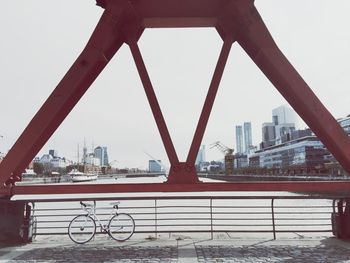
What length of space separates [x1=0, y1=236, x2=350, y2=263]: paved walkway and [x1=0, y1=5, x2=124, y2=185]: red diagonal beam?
6.86 ft

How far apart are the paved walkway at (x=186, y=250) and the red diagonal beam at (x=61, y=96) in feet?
6.86

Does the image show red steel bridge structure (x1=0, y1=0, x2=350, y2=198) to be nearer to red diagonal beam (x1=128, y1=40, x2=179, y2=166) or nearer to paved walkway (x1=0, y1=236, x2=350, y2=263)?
red diagonal beam (x1=128, y1=40, x2=179, y2=166)

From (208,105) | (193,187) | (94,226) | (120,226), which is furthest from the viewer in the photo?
(120,226)

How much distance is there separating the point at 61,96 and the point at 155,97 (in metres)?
2.21

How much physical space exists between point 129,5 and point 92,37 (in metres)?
1.18

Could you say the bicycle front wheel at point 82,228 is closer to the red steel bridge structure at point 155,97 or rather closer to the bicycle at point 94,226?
the bicycle at point 94,226

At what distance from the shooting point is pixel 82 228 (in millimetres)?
10797

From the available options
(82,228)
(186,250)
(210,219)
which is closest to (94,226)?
(82,228)

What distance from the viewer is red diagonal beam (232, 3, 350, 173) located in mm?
A: 8633

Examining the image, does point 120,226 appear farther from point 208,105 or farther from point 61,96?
point 208,105

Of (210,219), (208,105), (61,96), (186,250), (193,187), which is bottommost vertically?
(186,250)

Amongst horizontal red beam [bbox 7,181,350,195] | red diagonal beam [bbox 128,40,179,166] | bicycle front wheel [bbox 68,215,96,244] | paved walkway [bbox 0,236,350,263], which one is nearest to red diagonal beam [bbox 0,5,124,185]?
red diagonal beam [bbox 128,40,179,166]

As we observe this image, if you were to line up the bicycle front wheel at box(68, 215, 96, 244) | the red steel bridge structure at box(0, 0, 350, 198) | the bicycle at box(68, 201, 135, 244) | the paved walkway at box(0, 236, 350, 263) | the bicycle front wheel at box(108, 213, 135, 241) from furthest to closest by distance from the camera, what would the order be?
the bicycle front wheel at box(108, 213, 135, 241)
the bicycle at box(68, 201, 135, 244)
the bicycle front wheel at box(68, 215, 96, 244)
the red steel bridge structure at box(0, 0, 350, 198)
the paved walkway at box(0, 236, 350, 263)

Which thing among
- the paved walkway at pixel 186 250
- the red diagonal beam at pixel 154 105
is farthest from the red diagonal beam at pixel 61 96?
the paved walkway at pixel 186 250
